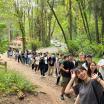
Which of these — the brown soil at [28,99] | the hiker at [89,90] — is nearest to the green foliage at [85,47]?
the brown soil at [28,99]

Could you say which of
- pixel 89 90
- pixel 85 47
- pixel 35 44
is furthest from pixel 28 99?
pixel 35 44

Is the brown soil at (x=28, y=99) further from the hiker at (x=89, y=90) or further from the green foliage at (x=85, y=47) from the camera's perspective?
the green foliage at (x=85, y=47)

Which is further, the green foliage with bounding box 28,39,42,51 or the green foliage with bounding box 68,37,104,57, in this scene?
the green foliage with bounding box 28,39,42,51

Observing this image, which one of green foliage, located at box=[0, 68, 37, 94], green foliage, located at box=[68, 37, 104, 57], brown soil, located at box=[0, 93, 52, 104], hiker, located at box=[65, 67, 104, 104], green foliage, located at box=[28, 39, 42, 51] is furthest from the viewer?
green foliage, located at box=[28, 39, 42, 51]

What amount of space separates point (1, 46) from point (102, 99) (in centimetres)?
1577

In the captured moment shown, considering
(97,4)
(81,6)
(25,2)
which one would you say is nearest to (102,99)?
(97,4)

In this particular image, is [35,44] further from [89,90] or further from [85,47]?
[89,90]

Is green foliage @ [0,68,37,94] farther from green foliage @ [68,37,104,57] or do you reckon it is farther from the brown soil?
green foliage @ [68,37,104,57]

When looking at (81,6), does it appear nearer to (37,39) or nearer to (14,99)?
(37,39)

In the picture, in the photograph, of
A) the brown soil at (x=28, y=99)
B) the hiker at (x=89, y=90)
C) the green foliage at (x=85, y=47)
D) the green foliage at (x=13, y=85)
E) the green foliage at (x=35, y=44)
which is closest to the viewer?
the hiker at (x=89, y=90)

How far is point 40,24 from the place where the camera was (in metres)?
66.1

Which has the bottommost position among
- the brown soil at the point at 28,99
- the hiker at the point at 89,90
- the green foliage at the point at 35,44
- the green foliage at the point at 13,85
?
the green foliage at the point at 35,44

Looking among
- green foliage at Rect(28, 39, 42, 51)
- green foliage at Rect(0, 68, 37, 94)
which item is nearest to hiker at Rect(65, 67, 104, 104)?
green foliage at Rect(0, 68, 37, 94)

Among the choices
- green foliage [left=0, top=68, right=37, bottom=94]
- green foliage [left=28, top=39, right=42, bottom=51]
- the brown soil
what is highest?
green foliage [left=0, top=68, right=37, bottom=94]
